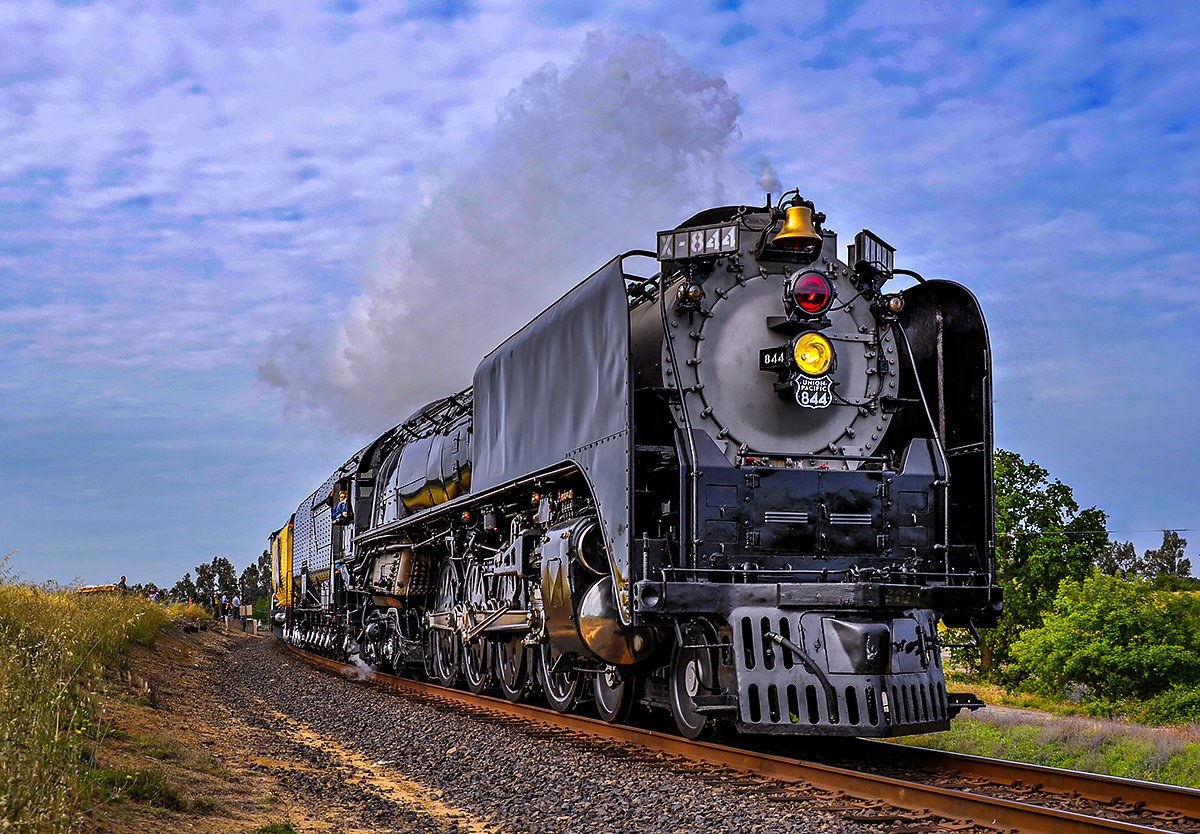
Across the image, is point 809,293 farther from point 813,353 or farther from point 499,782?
point 499,782

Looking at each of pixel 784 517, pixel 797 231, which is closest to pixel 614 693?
pixel 784 517

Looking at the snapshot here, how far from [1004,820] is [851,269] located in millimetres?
4501

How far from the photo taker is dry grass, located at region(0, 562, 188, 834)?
4.06m

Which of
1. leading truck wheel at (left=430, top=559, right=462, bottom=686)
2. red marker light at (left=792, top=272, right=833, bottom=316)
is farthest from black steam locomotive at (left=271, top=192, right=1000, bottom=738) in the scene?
leading truck wheel at (left=430, top=559, right=462, bottom=686)

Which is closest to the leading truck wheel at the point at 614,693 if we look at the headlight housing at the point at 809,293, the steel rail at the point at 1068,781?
the steel rail at the point at 1068,781

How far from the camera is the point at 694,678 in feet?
24.0

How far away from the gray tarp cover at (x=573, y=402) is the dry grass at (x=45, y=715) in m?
3.51

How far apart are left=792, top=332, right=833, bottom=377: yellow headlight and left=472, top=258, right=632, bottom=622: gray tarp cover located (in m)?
1.43

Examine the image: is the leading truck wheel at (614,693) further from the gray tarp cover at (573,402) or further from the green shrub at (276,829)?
the green shrub at (276,829)

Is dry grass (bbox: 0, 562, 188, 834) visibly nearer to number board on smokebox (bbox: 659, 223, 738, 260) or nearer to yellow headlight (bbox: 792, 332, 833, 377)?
number board on smokebox (bbox: 659, 223, 738, 260)

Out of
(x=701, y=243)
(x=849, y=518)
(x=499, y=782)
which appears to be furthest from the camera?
(x=701, y=243)

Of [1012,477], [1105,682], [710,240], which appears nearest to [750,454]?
[710,240]

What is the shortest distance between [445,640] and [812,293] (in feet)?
27.1

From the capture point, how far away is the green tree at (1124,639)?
12.0 m
